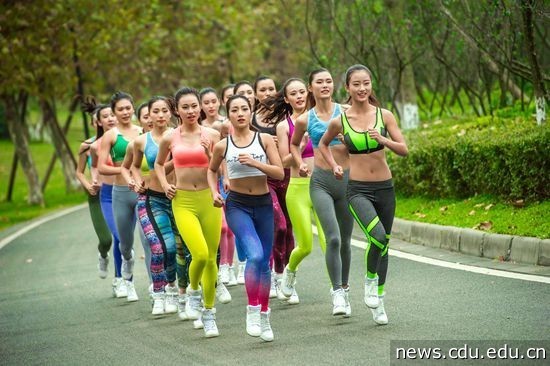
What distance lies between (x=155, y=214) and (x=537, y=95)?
6.45m

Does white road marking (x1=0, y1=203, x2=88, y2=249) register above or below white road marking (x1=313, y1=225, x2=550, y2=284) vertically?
below

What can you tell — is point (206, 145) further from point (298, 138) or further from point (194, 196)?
point (298, 138)

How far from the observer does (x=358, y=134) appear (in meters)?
9.38

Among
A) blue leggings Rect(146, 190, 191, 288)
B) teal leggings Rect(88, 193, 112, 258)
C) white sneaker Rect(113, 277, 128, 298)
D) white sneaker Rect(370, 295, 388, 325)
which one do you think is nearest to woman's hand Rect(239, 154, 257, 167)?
white sneaker Rect(370, 295, 388, 325)

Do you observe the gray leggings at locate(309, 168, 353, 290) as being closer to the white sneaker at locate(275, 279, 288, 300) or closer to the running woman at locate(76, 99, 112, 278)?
the white sneaker at locate(275, 279, 288, 300)

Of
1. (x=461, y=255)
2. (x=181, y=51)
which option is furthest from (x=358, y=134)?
(x=181, y=51)

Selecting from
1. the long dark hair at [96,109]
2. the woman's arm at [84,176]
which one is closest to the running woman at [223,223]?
the long dark hair at [96,109]

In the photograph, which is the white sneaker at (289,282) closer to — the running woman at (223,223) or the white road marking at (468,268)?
the running woman at (223,223)

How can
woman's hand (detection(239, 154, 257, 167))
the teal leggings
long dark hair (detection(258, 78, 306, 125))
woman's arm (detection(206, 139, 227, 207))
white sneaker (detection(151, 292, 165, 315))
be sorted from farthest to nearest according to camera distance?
1. the teal leggings
2. long dark hair (detection(258, 78, 306, 125))
3. white sneaker (detection(151, 292, 165, 315))
4. woman's arm (detection(206, 139, 227, 207))
5. woman's hand (detection(239, 154, 257, 167))

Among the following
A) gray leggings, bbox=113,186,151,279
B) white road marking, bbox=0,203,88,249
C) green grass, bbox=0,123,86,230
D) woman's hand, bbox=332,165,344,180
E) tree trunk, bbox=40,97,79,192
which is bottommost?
green grass, bbox=0,123,86,230

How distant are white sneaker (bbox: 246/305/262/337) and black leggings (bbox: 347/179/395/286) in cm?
101

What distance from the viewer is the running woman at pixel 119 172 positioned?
12.2m

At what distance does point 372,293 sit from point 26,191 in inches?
1302

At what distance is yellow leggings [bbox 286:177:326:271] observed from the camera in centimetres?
1044
